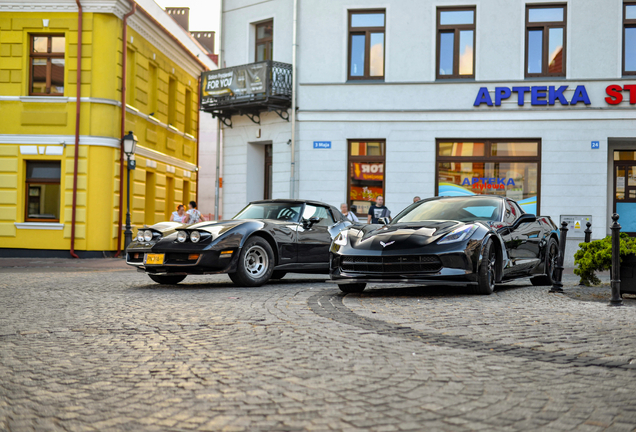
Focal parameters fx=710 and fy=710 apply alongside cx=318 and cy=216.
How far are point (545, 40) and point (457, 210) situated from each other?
37.1 feet

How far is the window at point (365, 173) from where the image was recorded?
1970 cm

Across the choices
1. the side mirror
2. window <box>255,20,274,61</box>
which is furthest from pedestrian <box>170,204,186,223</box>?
the side mirror

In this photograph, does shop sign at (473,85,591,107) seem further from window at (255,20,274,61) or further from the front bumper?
the front bumper

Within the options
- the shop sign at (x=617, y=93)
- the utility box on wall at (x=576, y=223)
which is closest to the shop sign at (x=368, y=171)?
the utility box on wall at (x=576, y=223)

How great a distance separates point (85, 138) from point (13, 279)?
32.5 ft

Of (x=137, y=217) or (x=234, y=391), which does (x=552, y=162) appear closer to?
(x=137, y=217)

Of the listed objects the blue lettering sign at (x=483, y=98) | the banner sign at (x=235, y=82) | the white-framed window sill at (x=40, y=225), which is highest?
the banner sign at (x=235, y=82)

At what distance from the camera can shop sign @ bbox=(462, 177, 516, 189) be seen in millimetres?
19122

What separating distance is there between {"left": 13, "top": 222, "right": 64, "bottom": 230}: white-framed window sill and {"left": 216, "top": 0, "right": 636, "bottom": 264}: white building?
21.4 feet

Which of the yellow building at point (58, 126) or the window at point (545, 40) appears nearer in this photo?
the window at point (545, 40)

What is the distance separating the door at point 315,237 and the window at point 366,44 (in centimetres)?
894

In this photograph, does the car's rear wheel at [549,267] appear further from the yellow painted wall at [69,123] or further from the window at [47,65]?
the window at [47,65]

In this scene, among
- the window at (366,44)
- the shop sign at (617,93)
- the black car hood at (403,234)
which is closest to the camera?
the black car hood at (403,234)

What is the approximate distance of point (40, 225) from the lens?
20688 mm
